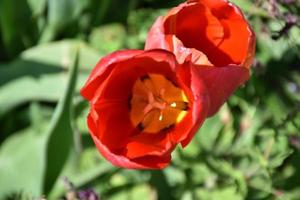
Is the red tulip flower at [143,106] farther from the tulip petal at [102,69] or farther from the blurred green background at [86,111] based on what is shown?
the blurred green background at [86,111]

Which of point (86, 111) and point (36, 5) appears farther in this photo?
point (36, 5)

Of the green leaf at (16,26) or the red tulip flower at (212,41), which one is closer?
the red tulip flower at (212,41)

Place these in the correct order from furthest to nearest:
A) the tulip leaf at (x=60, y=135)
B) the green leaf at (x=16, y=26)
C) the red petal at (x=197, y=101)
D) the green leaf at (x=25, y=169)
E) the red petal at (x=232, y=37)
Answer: the green leaf at (x=16, y=26) < the green leaf at (x=25, y=169) < the tulip leaf at (x=60, y=135) < the red petal at (x=232, y=37) < the red petal at (x=197, y=101)

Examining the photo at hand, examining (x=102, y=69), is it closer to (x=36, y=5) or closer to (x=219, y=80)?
(x=219, y=80)

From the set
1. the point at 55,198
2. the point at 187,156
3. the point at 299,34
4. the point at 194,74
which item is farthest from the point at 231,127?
the point at 194,74

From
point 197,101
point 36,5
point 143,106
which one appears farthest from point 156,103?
point 36,5

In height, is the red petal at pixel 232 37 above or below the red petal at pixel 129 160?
above

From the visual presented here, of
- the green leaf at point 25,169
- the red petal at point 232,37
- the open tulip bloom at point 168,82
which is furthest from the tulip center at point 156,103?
the green leaf at point 25,169

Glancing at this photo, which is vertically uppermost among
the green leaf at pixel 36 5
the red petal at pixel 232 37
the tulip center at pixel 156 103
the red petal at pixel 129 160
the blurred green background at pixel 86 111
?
the red petal at pixel 232 37

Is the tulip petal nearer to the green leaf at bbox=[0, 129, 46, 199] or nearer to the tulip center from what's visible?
the tulip center

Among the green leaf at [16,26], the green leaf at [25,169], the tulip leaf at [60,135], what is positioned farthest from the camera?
the green leaf at [16,26]
